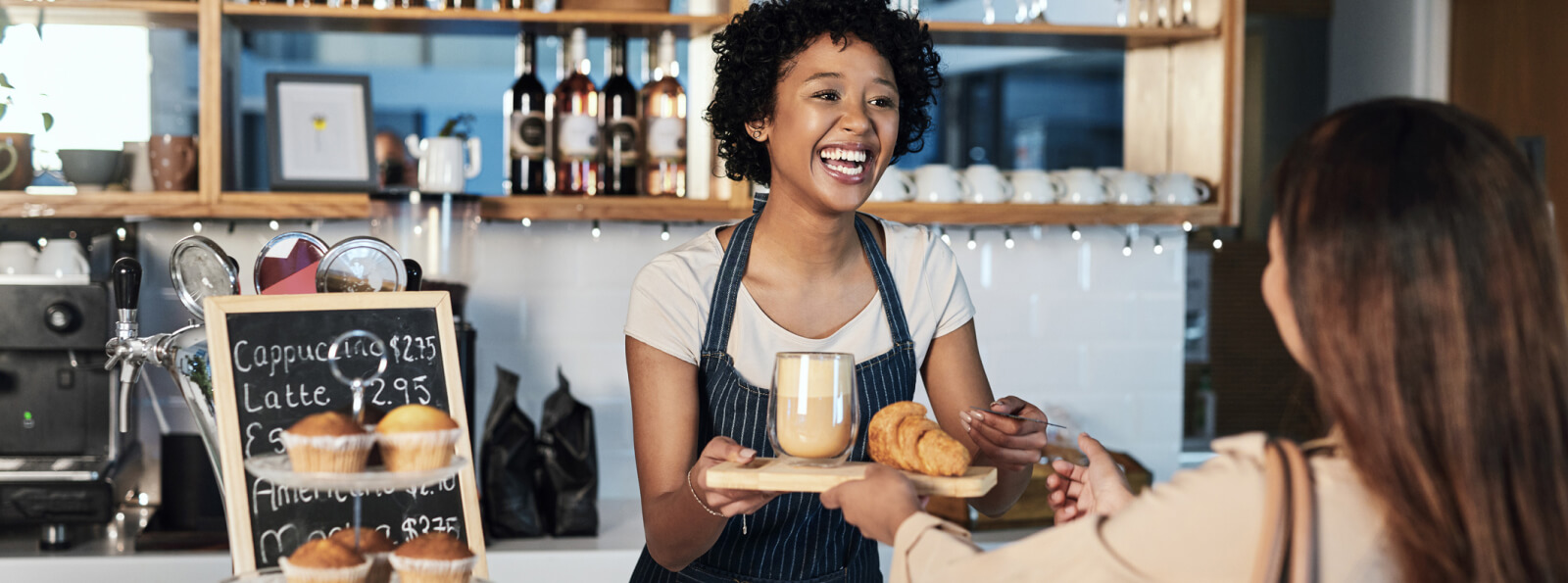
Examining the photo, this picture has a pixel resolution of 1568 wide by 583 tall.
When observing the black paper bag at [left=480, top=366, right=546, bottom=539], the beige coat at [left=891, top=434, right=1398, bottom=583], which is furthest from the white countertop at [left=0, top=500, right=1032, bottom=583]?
the beige coat at [left=891, top=434, right=1398, bottom=583]

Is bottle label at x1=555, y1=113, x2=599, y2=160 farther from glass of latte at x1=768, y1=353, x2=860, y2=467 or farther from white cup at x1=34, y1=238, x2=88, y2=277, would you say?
glass of latte at x1=768, y1=353, x2=860, y2=467

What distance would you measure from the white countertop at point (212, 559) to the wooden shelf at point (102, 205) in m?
0.62

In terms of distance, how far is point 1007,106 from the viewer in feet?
17.6

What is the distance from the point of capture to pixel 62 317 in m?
2.23

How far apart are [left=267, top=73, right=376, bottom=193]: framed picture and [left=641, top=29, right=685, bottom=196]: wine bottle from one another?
22.7 inches

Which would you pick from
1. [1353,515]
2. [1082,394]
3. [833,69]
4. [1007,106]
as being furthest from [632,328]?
[1007,106]

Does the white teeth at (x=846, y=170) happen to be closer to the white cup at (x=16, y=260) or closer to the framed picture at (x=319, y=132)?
the framed picture at (x=319, y=132)

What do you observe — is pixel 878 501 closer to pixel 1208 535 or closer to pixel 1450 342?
pixel 1208 535

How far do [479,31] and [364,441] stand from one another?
5.49 feet

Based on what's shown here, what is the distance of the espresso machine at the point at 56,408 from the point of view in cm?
222

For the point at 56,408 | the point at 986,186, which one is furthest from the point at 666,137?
the point at 56,408

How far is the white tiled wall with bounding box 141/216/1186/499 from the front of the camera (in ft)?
8.96

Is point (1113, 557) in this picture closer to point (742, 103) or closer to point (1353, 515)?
point (1353, 515)

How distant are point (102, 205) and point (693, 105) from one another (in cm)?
121
